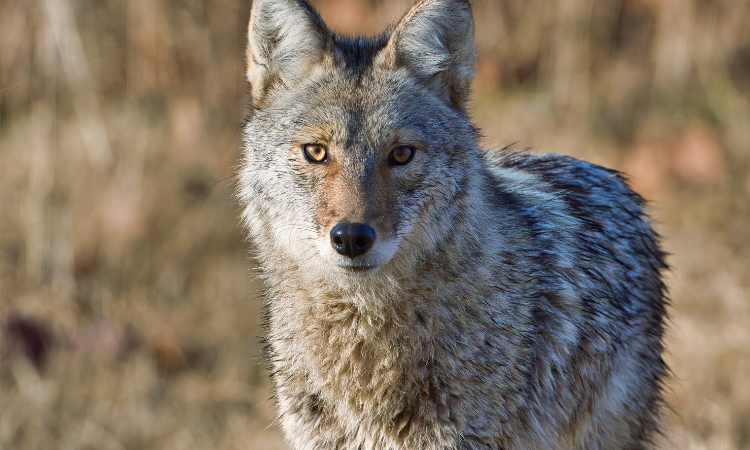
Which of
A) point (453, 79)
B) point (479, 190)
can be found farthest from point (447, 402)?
point (453, 79)

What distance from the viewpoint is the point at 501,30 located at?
9.89 m

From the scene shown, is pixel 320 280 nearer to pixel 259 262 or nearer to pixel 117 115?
pixel 259 262

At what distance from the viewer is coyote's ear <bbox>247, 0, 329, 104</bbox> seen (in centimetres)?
400

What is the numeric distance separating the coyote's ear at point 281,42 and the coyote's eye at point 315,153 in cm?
43

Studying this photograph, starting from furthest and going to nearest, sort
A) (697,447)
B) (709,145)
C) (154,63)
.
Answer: (154,63), (709,145), (697,447)

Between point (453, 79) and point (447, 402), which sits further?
point (453, 79)

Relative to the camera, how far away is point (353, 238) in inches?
136

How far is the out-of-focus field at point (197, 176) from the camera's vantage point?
22.9 feet

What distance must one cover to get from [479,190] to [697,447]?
2340 mm

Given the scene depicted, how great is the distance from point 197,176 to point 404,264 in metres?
5.64

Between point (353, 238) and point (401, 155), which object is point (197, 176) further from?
point (353, 238)

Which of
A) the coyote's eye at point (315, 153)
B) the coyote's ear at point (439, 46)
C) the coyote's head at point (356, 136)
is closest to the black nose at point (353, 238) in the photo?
the coyote's head at point (356, 136)

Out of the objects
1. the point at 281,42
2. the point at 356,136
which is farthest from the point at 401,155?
the point at 281,42

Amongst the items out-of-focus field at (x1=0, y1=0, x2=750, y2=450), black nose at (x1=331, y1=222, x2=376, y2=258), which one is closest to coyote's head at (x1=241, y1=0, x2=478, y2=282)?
black nose at (x1=331, y1=222, x2=376, y2=258)
